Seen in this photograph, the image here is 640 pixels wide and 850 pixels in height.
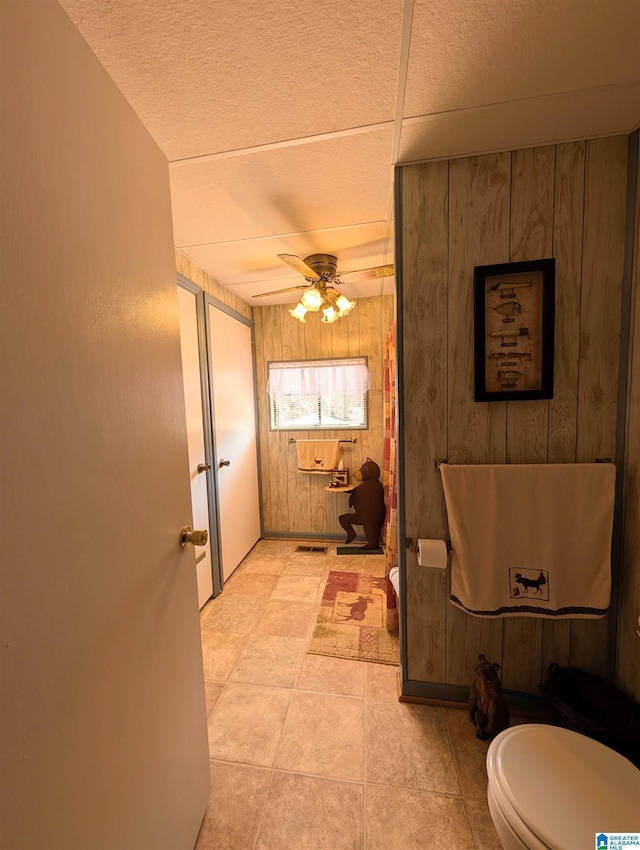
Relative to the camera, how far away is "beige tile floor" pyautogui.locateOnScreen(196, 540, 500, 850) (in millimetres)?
1041

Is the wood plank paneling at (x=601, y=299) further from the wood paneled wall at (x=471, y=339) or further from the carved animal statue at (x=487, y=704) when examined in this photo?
the carved animal statue at (x=487, y=704)

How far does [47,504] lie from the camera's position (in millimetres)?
513

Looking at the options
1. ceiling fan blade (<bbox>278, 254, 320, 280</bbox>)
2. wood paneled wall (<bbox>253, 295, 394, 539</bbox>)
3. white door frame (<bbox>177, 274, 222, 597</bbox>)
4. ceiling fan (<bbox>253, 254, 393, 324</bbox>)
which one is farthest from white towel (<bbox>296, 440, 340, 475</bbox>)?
ceiling fan blade (<bbox>278, 254, 320, 280</bbox>)

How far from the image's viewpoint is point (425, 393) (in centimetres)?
136

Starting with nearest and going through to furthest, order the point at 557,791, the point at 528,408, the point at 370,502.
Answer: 1. the point at 557,791
2. the point at 528,408
3. the point at 370,502

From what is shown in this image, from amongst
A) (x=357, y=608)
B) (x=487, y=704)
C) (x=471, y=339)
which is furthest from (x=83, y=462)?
(x=357, y=608)

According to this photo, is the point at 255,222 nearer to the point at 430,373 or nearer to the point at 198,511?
the point at 430,373

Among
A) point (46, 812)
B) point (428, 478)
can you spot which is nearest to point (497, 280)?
point (428, 478)

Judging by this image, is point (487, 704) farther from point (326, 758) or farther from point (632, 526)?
point (632, 526)

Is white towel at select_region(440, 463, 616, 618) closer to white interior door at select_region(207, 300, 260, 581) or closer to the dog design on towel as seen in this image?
the dog design on towel

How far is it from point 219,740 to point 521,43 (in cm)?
256

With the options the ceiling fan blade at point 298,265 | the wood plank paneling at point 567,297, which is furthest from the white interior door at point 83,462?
the wood plank paneling at point 567,297

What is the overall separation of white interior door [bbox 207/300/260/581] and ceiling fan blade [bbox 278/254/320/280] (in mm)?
791

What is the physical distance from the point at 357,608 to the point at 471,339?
1.82 m
